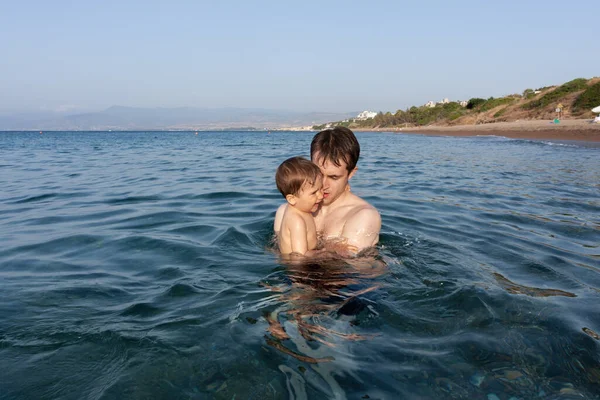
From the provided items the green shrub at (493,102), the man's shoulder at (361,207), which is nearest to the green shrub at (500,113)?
the green shrub at (493,102)

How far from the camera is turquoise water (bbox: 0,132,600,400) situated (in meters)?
2.21

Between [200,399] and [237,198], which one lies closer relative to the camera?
[200,399]

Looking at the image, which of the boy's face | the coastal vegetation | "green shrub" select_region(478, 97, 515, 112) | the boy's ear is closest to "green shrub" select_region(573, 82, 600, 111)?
the coastal vegetation

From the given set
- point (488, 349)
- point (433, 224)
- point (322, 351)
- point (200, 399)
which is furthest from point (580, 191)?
point (200, 399)

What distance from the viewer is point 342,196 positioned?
451cm

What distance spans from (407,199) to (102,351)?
6.64 metres

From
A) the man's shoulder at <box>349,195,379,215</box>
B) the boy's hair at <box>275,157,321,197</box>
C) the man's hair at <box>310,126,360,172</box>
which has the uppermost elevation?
the man's hair at <box>310,126,360,172</box>

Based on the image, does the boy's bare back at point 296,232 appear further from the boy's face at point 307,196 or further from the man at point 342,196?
the man at point 342,196

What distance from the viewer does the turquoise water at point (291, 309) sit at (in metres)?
2.21

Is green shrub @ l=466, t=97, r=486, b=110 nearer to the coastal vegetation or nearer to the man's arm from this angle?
the coastal vegetation

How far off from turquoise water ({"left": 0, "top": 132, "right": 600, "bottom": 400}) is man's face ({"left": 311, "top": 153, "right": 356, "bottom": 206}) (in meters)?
0.75

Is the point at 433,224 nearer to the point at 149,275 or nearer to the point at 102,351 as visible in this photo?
the point at 149,275

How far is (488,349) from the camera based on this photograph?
2498 millimetres

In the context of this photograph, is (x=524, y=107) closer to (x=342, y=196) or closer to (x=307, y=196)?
(x=342, y=196)
